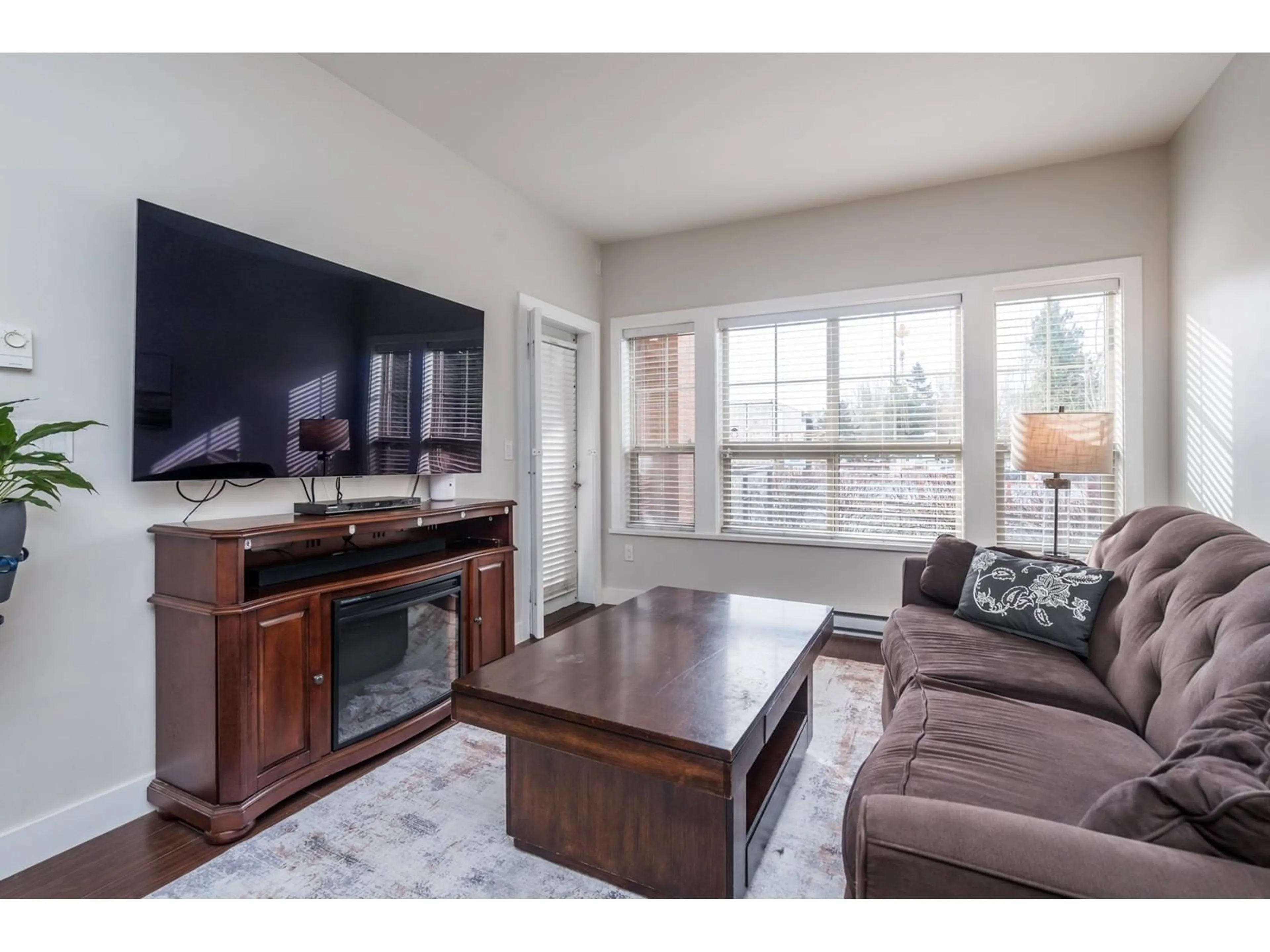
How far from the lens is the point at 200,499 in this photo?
2076 mm

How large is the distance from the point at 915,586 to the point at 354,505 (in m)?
2.35

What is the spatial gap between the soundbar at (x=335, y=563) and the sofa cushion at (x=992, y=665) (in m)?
1.92

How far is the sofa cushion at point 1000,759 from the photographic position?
1154 millimetres

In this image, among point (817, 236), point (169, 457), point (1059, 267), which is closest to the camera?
point (169, 457)

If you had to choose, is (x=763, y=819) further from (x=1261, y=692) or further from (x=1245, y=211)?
(x=1245, y=211)

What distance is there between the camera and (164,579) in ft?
6.25

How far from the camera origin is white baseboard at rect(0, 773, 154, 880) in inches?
63.6

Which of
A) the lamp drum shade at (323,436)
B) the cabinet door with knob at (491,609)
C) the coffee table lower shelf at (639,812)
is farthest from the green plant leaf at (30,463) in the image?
the cabinet door with knob at (491,609)

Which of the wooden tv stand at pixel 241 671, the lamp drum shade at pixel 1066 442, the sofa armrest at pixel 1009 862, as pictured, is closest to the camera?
the sofa armrest at pixel 1009 862

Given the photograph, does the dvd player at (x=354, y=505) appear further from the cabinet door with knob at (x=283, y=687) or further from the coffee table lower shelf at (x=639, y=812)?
the coffee table lower shelf at (x=639, y=812)

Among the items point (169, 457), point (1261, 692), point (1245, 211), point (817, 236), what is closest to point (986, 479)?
point (1245, 211)

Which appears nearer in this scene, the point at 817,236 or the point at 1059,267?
the point at 1059,267

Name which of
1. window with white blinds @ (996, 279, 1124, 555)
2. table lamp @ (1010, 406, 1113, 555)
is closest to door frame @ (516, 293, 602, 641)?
table lamp @ (1010, 406, 1113, 555)

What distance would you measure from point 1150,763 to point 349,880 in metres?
1.92
